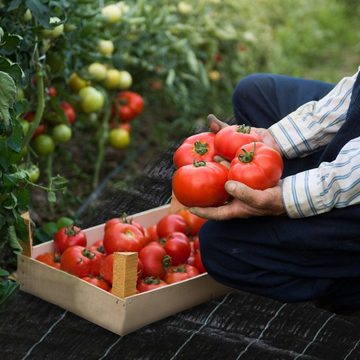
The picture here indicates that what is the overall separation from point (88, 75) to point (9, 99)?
1501 millimetres

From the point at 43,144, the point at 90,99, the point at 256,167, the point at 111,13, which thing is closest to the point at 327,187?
the point at 256,167

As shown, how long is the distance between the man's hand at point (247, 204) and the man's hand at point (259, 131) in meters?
0.30

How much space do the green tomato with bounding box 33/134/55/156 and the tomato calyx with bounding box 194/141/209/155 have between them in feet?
3.61

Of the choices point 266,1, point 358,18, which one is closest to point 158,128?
point 266,1

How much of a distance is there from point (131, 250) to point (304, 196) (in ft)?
2.36

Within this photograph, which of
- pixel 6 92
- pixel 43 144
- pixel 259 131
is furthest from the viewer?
pixel 43 144

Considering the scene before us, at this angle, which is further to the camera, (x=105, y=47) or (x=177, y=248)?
(x=105, y=47)

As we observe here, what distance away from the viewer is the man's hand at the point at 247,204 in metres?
2.15

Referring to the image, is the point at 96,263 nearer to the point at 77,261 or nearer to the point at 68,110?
the point at 77,261

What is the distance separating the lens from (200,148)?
237cm

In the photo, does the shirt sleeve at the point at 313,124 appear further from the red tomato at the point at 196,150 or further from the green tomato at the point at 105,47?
the green tomato at the point at 105,47

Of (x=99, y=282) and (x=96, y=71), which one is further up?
(x=96, y=71)

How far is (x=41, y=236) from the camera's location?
Result: 3066 mm

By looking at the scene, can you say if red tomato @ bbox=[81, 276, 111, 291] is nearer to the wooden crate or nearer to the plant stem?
the wooden crate
